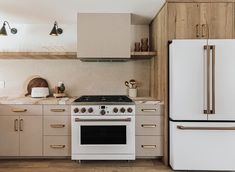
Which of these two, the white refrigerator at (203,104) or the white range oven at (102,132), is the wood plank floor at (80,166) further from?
the white refrigerator at (203,104)

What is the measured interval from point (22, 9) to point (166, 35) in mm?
1946

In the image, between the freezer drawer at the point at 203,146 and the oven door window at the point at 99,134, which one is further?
the oven door window at the point at 99,134

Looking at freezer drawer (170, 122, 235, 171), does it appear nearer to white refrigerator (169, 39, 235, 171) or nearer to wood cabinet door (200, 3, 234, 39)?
white refrigerator (169, 39, 235, 171)

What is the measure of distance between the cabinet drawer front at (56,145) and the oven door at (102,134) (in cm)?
17

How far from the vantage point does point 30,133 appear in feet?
10.7

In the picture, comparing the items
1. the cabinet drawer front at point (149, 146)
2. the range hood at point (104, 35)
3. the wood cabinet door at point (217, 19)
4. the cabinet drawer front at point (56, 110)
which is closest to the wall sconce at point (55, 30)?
the range hood at point (104, 35)

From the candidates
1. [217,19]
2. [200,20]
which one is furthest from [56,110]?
[217,19]

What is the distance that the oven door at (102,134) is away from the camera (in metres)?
3.16

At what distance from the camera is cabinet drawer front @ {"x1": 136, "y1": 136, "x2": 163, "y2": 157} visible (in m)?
3.26

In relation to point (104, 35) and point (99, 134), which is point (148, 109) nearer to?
point (99, 134)

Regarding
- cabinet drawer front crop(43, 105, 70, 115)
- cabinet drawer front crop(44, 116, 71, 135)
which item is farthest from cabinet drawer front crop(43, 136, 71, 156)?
cabinet drawer front crop(43, 105, 70, 115)

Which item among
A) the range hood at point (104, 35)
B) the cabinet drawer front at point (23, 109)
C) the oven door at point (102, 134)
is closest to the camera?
the oven door at point (102, 134)

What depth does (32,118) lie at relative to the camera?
10.7 feet

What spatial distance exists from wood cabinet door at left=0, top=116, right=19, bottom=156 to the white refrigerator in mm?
2046
